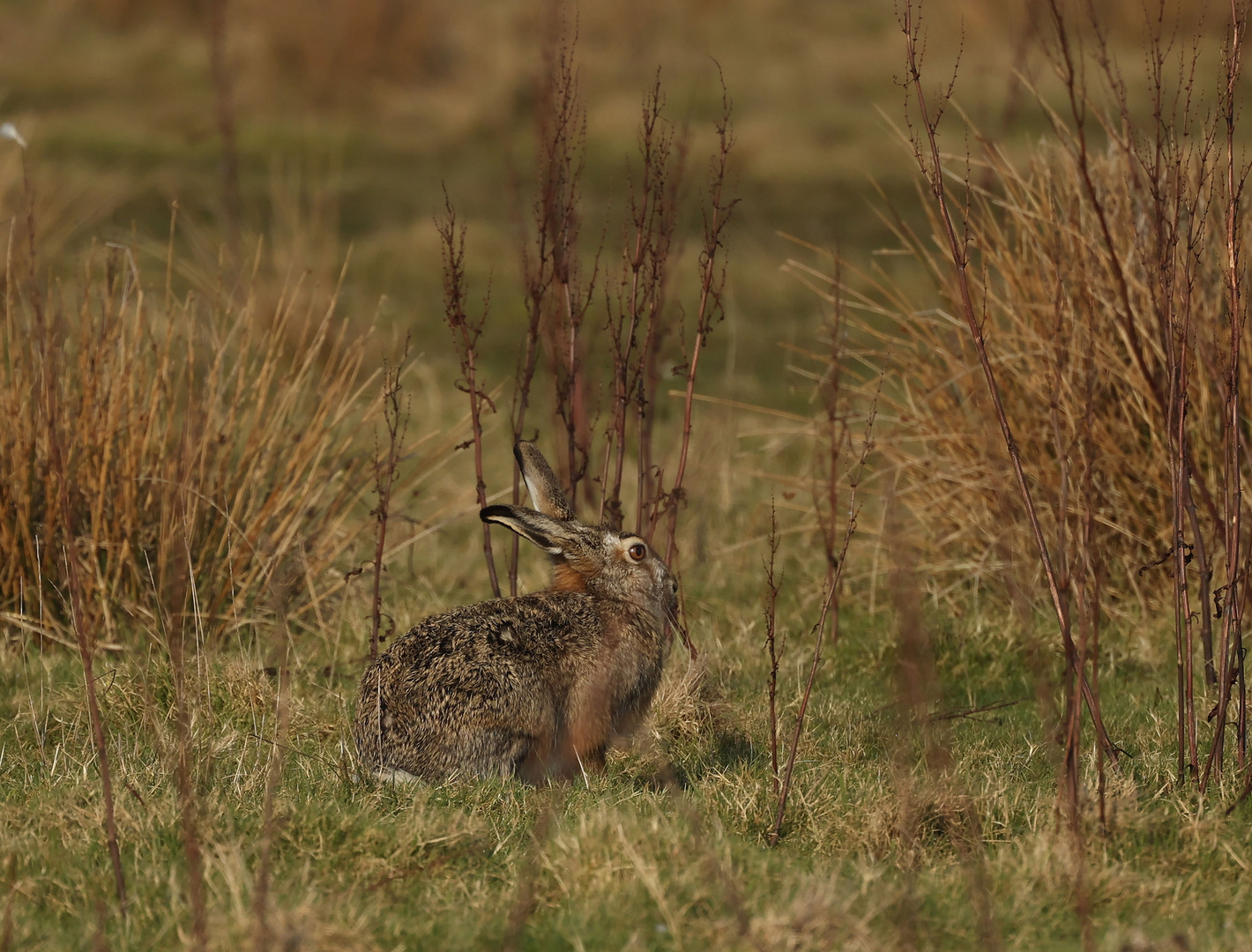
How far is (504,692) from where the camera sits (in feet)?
12.7

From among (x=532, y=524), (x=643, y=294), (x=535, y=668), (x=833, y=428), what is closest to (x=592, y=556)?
(x=532, y=524)

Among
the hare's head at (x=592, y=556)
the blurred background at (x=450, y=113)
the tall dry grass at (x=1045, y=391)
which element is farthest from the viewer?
the blurred background at (x=450, y=113)

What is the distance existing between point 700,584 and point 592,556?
184 centimetres

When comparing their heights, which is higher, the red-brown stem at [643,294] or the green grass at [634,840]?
the red-brown stem at [643,294]

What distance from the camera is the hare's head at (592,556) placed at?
4.46 m

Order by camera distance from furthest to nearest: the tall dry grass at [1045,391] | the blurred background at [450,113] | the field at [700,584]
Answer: the blurred background at [450,113] → the tall dry grass at [1045,391] → the field at [700,584]

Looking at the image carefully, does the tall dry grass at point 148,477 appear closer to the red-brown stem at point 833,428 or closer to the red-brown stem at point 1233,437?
the red-brown stem at point 833,428

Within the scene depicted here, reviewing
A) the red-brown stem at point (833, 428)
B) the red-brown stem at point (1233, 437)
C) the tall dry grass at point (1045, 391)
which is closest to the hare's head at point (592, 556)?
the red-brown stem at point (833, 428)

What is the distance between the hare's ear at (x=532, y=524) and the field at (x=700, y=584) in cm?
54

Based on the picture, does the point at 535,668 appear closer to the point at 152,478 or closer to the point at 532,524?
the point at 532,524

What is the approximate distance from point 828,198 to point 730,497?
341 inches

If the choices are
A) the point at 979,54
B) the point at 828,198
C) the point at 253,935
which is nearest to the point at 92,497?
the point at 253,935

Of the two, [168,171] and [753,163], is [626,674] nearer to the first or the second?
[168,171]

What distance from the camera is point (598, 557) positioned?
177 inches
